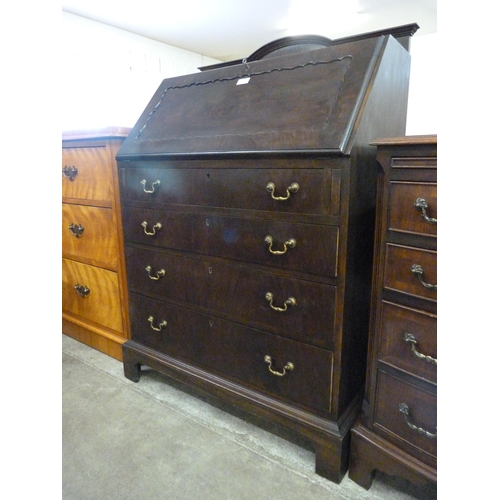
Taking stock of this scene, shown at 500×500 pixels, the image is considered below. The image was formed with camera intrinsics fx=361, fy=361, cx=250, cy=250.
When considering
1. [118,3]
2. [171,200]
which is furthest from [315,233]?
[118,3]

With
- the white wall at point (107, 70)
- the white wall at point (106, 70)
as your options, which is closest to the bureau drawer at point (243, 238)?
the white wall at point (106, 70)

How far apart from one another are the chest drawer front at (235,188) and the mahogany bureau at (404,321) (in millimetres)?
156

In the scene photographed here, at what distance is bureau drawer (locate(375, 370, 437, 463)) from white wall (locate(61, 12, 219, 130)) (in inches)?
145

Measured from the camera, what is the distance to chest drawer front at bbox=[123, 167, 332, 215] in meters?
0.93

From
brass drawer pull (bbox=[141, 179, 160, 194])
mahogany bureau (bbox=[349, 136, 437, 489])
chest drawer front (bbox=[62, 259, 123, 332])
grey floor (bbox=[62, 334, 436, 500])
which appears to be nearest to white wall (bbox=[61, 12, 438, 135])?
chest drawer front (bbox=[62, 259, 123, 332])

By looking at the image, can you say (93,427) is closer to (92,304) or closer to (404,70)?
(92,304)

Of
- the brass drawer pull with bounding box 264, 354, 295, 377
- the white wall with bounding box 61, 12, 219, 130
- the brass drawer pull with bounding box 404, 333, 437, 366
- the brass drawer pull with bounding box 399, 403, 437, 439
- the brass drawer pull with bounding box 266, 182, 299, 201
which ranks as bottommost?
the brass drawer pull with bounding box 399, 403, 437, 439

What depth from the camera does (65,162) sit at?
1.64 m

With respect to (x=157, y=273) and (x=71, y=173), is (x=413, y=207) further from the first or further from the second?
(x=71, y=173)

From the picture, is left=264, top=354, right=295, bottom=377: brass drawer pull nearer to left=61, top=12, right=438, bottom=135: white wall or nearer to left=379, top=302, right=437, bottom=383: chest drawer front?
left=379, top=302, right=437, bottom=383: chest drawer front

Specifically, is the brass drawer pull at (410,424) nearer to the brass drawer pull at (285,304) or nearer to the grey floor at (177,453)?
the grey floor at (177,453)

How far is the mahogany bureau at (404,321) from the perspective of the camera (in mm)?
802

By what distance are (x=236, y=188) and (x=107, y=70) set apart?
4.05 m
